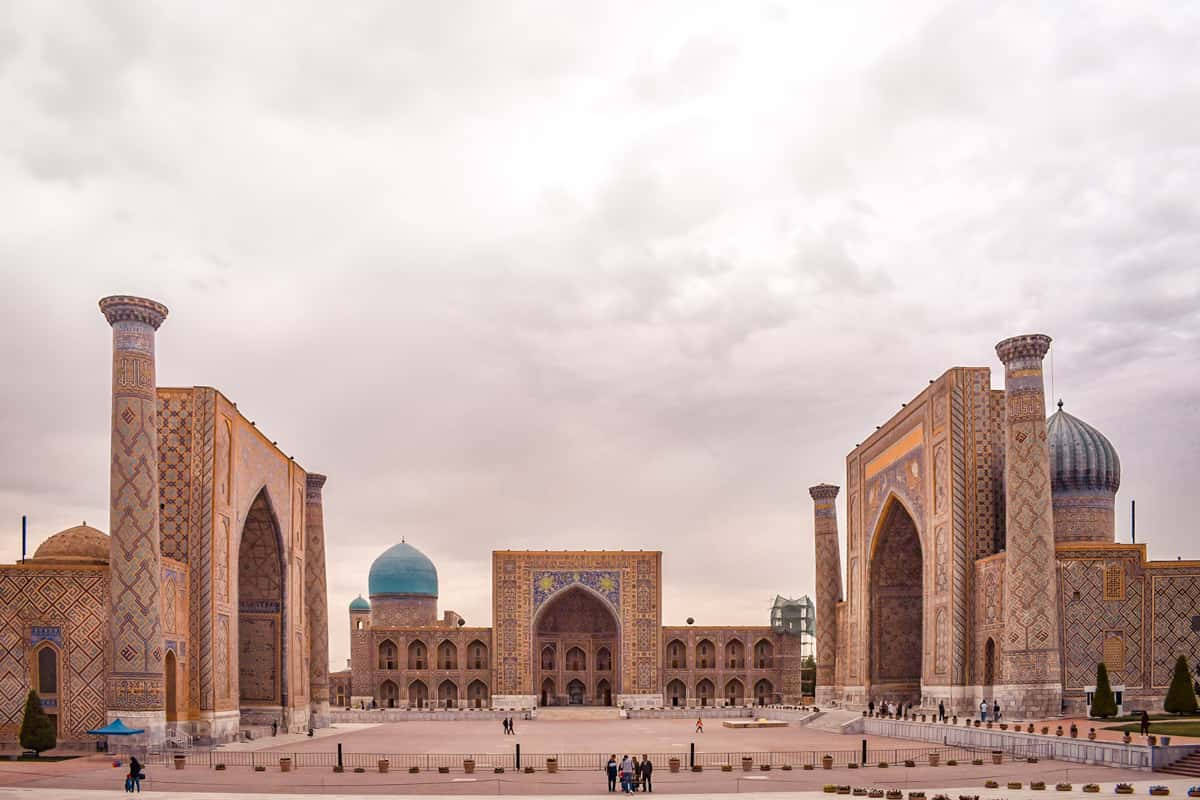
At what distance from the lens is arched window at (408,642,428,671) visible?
56.7 m

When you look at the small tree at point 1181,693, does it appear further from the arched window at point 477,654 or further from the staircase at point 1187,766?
the arched window at point 477,654

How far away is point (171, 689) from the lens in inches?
1086

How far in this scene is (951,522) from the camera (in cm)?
3275

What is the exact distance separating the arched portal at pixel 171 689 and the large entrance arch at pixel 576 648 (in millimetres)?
29463

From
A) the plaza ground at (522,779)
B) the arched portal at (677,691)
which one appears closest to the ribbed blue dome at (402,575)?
the arched portal at (677,691)

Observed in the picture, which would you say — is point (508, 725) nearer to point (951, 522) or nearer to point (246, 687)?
point (246, 687)

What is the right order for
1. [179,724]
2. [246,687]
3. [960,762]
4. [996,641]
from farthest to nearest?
[246,687], [996,641], [179,724], [960,762]

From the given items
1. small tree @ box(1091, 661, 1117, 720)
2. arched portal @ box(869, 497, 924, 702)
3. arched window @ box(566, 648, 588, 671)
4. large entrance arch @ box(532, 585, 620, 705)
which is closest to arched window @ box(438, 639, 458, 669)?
large entrance arch @ box(532, 585, 620, 705)

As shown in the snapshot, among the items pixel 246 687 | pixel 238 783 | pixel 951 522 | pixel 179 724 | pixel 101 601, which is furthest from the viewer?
pixel 246 687

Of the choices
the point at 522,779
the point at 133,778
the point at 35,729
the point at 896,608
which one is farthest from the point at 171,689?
the point at 896,608

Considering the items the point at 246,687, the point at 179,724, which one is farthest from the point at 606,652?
the point at 179,724

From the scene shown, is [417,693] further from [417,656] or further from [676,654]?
[676,654]

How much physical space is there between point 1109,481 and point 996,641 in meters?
7.17

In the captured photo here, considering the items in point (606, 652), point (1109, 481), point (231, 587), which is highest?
point (1109, 481)
